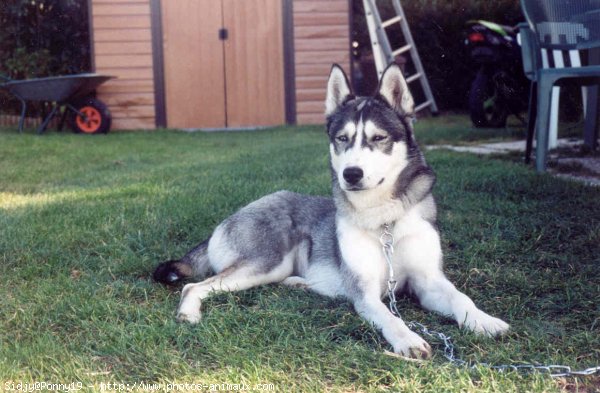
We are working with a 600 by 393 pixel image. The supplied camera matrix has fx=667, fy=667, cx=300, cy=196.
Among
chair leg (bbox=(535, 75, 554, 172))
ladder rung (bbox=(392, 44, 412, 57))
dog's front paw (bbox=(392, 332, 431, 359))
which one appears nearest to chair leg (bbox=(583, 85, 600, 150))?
chair leg (bbox=(535, 75, 554, 172))

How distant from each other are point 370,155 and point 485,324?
2.91ft

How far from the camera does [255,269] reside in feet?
10.6

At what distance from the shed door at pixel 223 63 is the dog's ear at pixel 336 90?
8.32 meters

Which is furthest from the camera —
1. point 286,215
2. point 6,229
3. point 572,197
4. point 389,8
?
point 389,8

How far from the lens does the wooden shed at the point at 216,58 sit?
11461 millimetres

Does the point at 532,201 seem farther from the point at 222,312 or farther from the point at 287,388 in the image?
the point at 287,388

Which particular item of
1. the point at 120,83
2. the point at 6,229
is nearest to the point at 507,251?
the point at 6,229

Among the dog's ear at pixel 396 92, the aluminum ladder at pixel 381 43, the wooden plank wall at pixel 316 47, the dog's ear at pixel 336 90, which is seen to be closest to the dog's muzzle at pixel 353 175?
the dog's ear at pixel 396 92

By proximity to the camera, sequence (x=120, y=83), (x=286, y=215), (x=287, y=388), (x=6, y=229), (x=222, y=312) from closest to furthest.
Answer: (x=287, y=388) < (x=222, y=312) < (x=286, y=215) < (x=6, y=229) < (x=120, y=83)

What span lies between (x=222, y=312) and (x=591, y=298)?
1585 mm

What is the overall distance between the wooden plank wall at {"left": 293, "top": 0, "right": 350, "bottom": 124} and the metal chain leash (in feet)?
28.7

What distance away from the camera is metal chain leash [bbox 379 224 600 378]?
2.12 meters

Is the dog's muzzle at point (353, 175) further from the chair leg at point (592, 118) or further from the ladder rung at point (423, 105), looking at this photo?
the ladder rung at point (423, 105)

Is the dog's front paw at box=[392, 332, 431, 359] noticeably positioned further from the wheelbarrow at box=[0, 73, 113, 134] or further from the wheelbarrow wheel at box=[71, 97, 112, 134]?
the wheelbarrow wheel at box=[71, 97, 112, 134]
